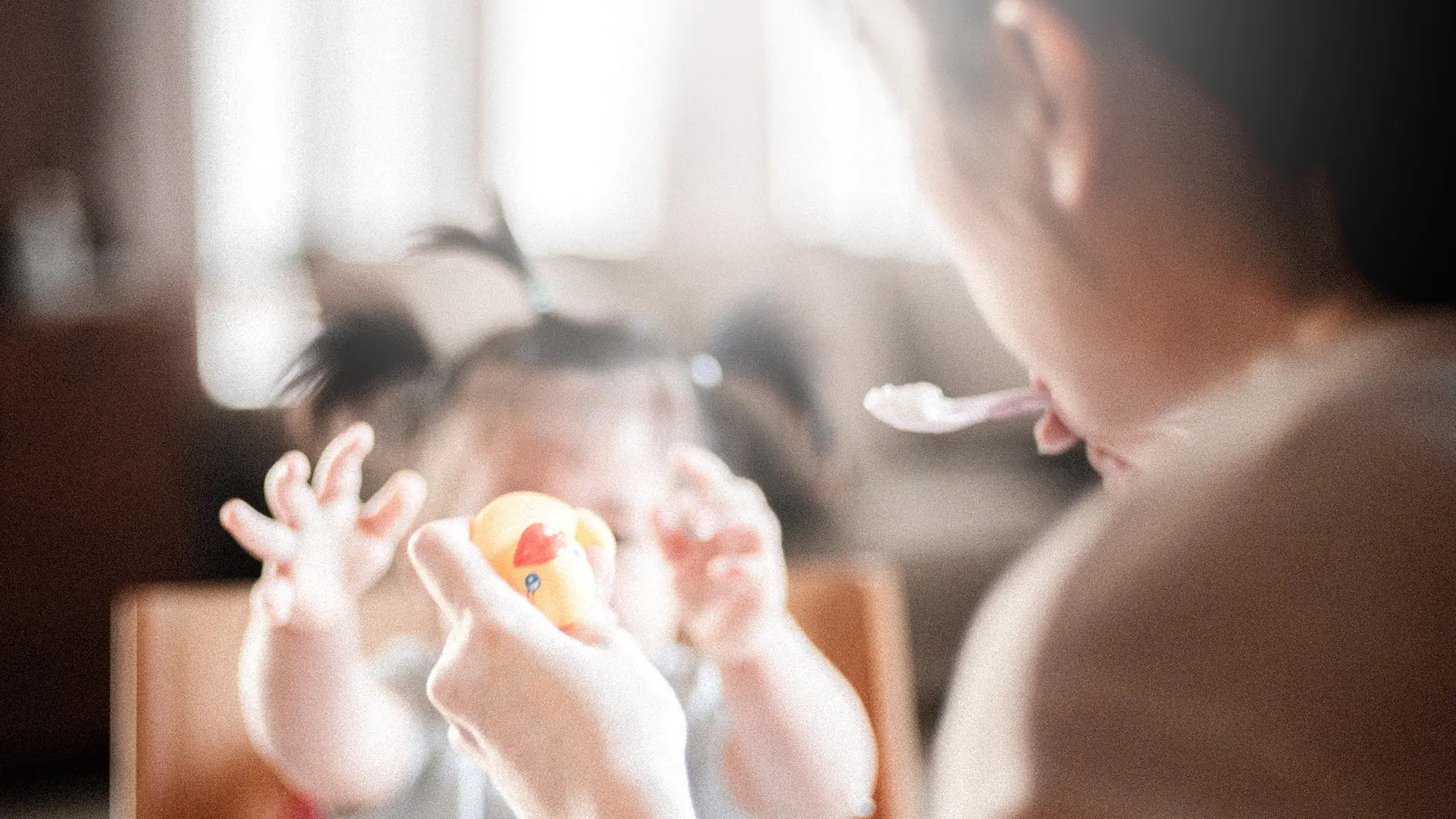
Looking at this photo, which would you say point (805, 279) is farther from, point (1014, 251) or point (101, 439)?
point (101, 439)

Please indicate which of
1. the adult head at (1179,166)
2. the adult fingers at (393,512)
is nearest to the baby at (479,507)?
the adult fingers at (393,512)

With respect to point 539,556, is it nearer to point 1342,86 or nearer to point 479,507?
point 479,507

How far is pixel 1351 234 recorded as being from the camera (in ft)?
1.00

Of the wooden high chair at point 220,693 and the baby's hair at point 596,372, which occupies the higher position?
the baby's hair at point 596,372

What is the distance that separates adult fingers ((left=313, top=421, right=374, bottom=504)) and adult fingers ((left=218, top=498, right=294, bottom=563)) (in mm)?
14

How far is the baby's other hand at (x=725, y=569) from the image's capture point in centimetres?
37

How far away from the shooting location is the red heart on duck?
13.2 inches

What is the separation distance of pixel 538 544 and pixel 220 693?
0.59 ft

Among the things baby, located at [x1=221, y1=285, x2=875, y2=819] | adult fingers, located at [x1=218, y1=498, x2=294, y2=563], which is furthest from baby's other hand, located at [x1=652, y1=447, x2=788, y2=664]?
adult fingers, located at [x1=218, y1=498, x2=294, y2=563]

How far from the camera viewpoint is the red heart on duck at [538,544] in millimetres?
336

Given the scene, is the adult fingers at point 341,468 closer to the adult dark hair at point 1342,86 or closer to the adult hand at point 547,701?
the adult hand at point 547,701

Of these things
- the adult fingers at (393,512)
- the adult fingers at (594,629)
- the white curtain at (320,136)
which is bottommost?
the adult fingers at (594,629)

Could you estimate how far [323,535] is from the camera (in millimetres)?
362

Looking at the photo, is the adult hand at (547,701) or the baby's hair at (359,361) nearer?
the adult hand at (547,701)
